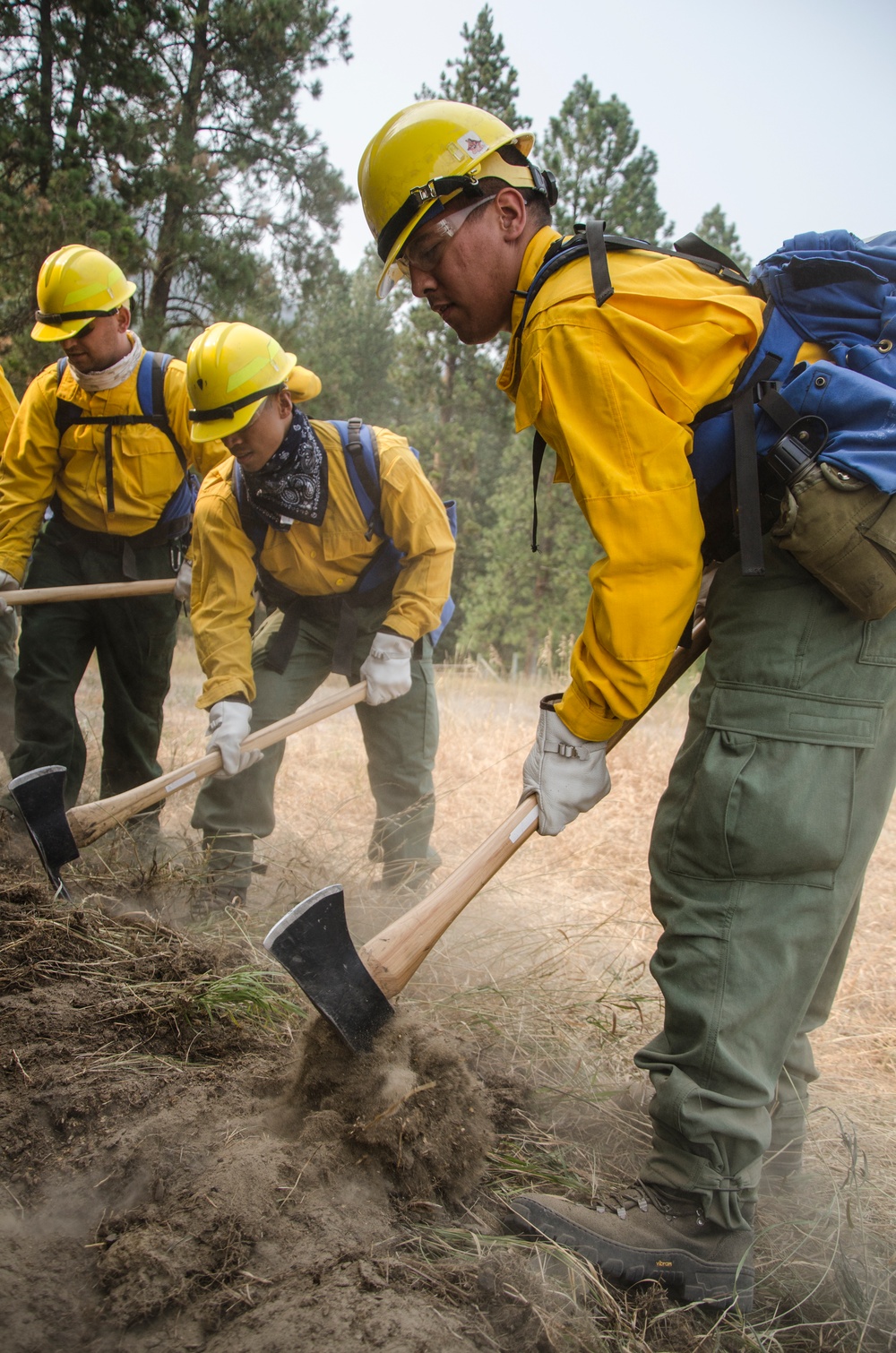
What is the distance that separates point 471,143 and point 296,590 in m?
2.26

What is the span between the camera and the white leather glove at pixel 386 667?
156 inches

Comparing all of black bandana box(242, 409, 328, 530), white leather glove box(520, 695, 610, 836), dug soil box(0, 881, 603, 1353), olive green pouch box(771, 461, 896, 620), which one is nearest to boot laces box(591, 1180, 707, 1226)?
dug soil box(0, 881, 603, 1353)

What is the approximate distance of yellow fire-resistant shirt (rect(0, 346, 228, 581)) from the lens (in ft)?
14.0

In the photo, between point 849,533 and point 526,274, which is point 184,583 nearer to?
point 526,274

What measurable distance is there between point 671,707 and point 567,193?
33.7 feet

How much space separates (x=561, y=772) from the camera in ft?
7.23

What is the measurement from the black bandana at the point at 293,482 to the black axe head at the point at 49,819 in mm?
1333

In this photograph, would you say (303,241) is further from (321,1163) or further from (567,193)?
(321,1163)

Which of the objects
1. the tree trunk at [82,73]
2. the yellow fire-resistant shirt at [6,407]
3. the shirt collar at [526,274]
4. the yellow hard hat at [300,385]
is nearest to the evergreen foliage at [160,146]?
the tree trunk at [82,73]

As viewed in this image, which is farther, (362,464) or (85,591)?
(85,591)

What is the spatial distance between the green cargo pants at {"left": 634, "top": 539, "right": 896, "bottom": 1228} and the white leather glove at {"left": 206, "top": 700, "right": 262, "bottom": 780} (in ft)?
7.28

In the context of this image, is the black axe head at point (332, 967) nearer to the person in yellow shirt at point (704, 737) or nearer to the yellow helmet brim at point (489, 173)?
the person in yellow shirt at point (704, 737)

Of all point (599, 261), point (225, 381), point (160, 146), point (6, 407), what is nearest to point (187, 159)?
point (160, 146)

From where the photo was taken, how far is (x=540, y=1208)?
1.90 meters
